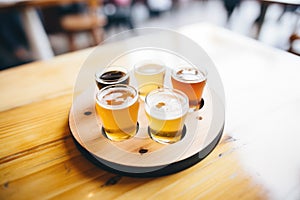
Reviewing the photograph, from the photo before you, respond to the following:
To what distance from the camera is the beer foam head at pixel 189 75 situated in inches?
37.1

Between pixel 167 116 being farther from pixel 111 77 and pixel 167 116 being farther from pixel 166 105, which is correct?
pixel 111 77

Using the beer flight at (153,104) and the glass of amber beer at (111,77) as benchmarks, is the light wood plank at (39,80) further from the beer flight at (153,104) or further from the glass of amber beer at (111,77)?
the beer flight at (153,104)

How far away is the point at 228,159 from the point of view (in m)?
0.77

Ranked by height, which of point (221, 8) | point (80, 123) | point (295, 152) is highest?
point (80, 123)

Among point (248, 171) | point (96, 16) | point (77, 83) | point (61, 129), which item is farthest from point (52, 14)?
point (248, 171)

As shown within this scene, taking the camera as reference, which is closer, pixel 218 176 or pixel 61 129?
pixel 218 176

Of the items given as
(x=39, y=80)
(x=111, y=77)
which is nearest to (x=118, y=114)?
(x=111, y=77)

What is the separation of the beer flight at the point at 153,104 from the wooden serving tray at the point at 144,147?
0.11ft

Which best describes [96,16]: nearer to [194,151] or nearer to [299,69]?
[299,69]

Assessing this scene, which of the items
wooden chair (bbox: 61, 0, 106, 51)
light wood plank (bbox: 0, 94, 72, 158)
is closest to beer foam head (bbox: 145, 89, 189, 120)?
light wood plank (bbox: 0, 94, 72, 158)

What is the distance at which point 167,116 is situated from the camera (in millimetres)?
754

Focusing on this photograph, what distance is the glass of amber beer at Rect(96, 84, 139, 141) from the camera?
0.79 m

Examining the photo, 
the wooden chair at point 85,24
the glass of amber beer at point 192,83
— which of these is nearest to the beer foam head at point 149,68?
the glass of amber beer at point 192,83

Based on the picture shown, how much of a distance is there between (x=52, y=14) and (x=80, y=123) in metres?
3.28
